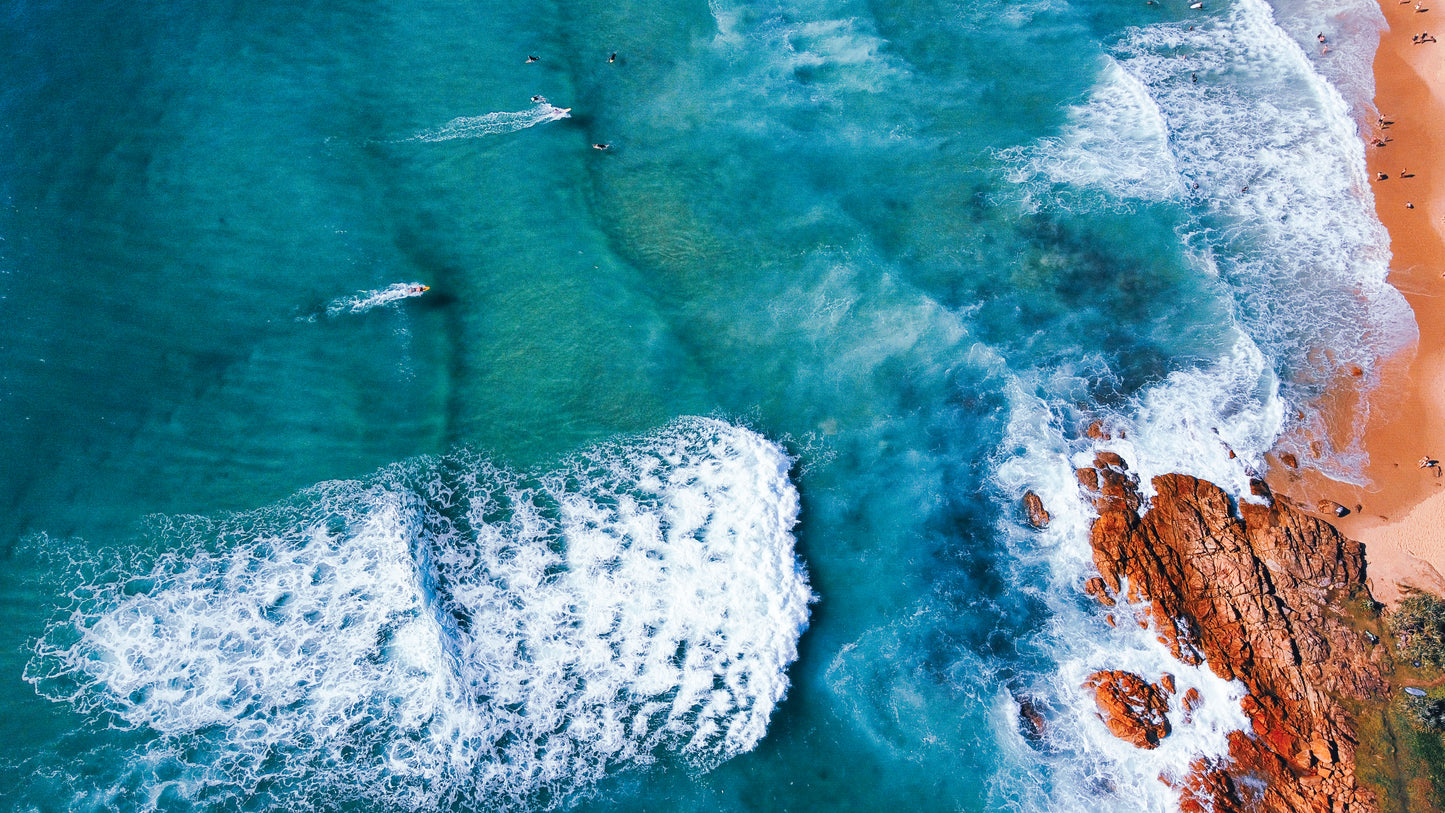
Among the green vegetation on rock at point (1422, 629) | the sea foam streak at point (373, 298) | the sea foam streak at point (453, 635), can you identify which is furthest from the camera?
the sea foam streak at point (373, 298)

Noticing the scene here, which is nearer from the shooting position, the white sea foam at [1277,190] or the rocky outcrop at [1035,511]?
the rocky outcrop at [1035,511]

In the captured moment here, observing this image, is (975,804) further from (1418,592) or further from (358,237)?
(358,237)

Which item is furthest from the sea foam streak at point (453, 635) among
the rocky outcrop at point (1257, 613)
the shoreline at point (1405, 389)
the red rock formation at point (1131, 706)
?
the shoreline at point (1405, 389)

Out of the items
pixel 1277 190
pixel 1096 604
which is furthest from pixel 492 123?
pixel 1277 190

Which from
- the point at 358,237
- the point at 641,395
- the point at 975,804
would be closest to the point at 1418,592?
the point at 975,804

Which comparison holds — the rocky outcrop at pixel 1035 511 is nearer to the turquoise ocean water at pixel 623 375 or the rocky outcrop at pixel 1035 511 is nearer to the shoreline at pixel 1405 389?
the turquoise ocean water at pixel 623 375
